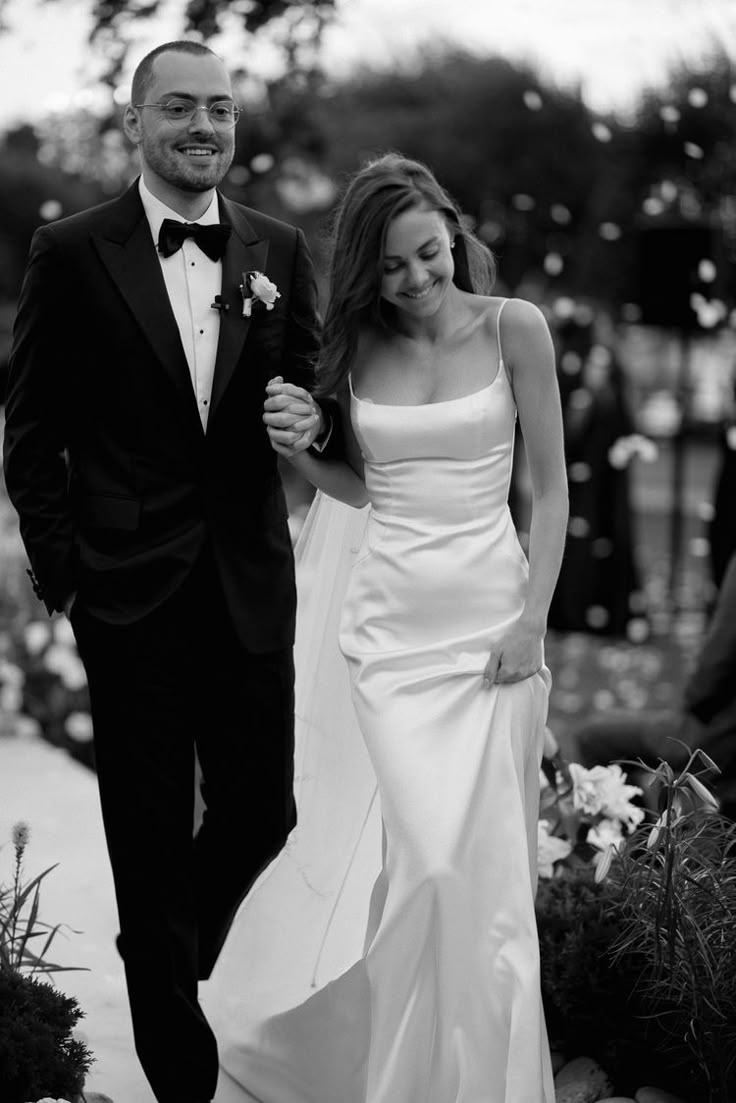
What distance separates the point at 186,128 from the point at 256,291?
39 centimetres

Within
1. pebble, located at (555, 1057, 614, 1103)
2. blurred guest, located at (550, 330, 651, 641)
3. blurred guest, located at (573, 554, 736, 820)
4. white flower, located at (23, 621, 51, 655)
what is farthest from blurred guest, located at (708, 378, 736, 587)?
pebble, located at (555, 1057, 614, 1103)

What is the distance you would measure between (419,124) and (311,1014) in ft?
70.2

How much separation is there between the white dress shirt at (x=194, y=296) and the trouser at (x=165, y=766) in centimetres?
42

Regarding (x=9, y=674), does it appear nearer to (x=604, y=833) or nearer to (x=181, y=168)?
(x=604, y=833)

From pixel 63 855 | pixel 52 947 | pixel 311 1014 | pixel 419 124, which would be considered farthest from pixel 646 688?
pixel 419 124

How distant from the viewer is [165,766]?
3441 millimetres

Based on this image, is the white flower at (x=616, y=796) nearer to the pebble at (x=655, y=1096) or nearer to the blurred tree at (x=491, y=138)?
the pebble at (x=655, y=1096)

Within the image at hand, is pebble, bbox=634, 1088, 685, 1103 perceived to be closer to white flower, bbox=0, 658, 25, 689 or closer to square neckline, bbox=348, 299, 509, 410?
square neckline, bbox=348, 299, 509, 410

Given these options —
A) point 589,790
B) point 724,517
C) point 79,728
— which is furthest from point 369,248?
point 724,517

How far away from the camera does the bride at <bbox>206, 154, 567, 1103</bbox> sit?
3.11 metres

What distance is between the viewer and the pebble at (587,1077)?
3566mm

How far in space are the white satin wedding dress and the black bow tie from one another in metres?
0.49

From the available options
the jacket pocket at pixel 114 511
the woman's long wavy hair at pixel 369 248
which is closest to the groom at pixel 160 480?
the jacket pocket at pixel 114 511

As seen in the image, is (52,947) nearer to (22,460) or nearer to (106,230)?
(22,460)
